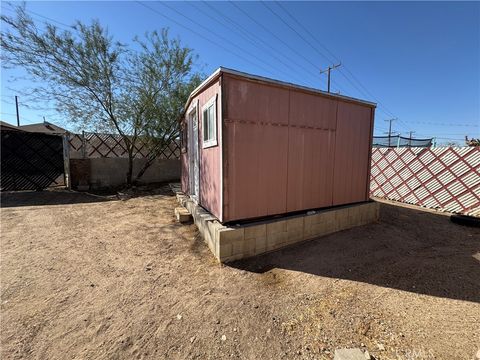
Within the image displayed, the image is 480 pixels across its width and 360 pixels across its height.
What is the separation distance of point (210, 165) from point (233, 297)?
1.80m

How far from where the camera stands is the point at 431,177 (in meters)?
5.70

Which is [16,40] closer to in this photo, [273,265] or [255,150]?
[255,150]

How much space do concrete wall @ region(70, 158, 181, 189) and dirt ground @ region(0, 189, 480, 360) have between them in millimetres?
4046

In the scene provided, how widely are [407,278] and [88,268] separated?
354 cm

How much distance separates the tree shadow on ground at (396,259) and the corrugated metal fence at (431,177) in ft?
4.58

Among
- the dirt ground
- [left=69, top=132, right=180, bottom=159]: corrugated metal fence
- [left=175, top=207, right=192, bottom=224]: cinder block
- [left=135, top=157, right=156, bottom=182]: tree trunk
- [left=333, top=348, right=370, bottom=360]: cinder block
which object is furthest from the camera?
[left=135, top=157, right=156, bottom=182]: tree trunk

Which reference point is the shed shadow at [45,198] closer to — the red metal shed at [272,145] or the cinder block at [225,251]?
the red metal shed at [272,145]

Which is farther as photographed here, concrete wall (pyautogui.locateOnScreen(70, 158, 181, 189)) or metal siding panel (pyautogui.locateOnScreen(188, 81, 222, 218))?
concrete wall (pyautogui.locateOnScreen(70, 158, 181, 189))

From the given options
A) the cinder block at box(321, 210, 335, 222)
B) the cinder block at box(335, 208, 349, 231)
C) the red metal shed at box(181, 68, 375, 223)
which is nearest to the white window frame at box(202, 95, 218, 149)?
the red metal shed at box(181, 68, 375, 223)

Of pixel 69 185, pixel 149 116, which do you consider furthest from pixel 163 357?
pixel 69 185

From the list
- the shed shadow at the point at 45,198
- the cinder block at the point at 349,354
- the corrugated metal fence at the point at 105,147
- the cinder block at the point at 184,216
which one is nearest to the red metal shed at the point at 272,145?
the cinder block at the point at 184,216

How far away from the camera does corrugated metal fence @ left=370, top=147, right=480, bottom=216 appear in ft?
16.4

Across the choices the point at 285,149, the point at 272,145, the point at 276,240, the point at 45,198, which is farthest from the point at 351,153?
the point at 45,198

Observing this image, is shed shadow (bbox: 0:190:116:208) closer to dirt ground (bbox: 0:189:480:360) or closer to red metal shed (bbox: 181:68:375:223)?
dirt ground (bbox: 0:189:480:360)
